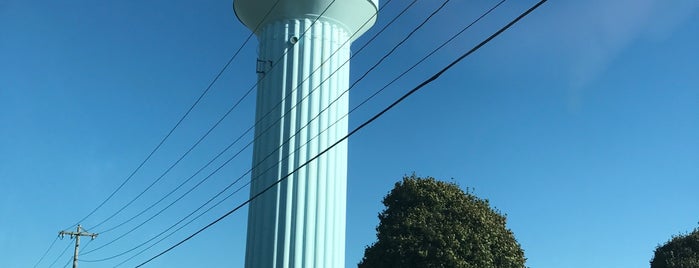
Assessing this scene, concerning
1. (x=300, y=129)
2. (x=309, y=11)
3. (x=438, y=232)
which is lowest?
(x=438, y=232)

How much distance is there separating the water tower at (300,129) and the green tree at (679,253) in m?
14.3

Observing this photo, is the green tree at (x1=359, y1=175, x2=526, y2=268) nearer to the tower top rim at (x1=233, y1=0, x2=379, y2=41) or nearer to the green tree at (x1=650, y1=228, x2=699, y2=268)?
the tower top rim at (x1=233, y1=0, x2=379, y2=41)

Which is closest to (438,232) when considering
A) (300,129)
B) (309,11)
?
(300,129)

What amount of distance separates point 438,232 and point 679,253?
11.8m

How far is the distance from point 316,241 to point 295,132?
2808 mm

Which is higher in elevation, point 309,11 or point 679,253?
point 309,11

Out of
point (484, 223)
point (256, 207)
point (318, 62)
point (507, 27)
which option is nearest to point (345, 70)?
point (318, 62)

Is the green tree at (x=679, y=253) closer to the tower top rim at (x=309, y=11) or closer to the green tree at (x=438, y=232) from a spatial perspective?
the green tree at (x=438, y=232)

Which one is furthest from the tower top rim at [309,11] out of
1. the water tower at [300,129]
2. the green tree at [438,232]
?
the green tree at [438,232]

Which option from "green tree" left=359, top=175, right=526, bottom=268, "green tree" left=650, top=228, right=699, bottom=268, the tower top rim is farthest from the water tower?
"green tree" left=650, top=228, right=699, bottom=268

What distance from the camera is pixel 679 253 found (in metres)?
26.4

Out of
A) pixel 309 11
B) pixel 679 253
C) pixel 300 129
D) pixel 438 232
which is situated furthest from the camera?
pixel 679 253

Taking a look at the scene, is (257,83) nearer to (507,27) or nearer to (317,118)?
(317,118)

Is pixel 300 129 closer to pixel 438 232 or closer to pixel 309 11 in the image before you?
pixel 309 11
